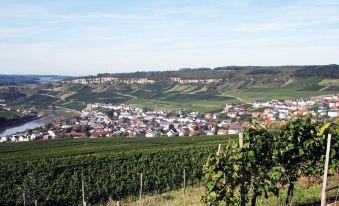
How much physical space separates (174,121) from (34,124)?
42484 mm

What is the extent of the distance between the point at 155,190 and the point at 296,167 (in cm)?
1773

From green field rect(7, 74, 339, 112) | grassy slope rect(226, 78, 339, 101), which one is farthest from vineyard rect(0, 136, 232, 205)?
grassy slope rect(226, 78, 339, 101)

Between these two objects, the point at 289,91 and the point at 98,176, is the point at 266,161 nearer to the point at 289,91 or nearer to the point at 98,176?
the point at 98,176

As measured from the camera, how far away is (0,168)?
2911 cm

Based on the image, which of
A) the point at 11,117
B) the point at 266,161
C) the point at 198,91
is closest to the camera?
the point at 266,161

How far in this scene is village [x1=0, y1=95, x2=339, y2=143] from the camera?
269ft

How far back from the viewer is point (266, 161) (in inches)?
336

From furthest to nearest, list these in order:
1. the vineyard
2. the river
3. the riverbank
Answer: the riverbank < the river < the vineyard

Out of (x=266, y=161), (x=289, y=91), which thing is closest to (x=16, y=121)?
(x=289, y=91)

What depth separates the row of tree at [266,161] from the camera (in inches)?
299

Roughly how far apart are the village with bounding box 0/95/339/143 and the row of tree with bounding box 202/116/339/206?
203 feet

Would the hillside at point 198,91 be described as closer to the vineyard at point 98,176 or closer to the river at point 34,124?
the river at point 34,124

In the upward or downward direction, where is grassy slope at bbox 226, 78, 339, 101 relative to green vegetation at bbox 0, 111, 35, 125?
upward

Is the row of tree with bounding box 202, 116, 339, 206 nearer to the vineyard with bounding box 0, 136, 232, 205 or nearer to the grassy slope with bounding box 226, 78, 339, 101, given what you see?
the vineyard with bounding box 0, 136, 232, 205
